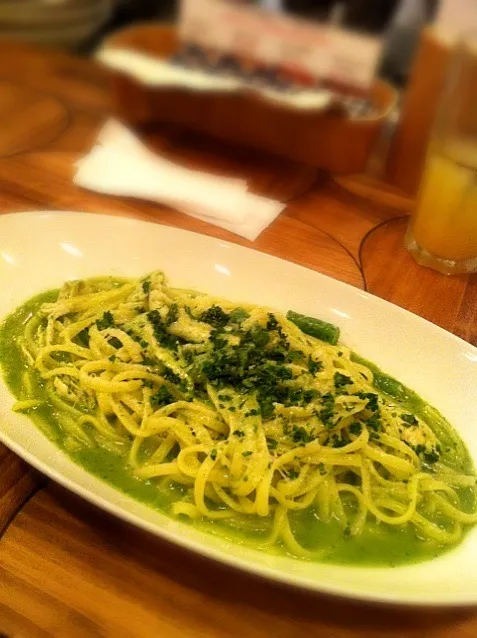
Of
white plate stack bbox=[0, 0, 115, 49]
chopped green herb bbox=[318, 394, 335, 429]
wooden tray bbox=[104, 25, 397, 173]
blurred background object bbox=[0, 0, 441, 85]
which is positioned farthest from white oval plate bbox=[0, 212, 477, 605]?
white plate stack bbox=[0, 0, 115, 49]

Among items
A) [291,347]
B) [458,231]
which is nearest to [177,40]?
[458,231]

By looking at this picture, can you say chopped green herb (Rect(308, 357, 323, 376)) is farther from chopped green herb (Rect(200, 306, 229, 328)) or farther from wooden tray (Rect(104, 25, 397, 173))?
wooden tray (Rect(104, 25, 397, 173))

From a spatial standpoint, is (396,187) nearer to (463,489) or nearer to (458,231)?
(458,231)

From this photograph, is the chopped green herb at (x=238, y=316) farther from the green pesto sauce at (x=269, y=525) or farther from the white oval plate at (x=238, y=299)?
the green pesto sauce at (x=269, y=525)

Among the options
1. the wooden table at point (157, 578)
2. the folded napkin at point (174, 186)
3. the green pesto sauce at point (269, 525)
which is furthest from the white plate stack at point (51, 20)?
the green pesto sauce at point (269, 525)

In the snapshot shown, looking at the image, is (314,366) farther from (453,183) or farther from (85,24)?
A: (85,24)
